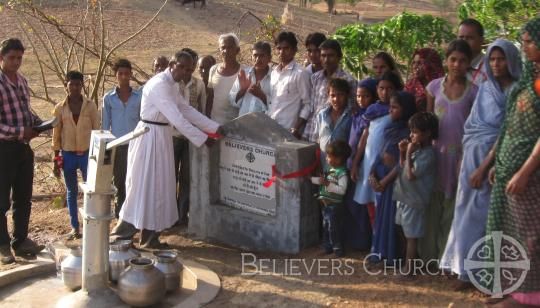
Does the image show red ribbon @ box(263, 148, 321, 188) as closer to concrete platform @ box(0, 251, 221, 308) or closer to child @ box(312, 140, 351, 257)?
child @ box(312, 140, 351, 257)

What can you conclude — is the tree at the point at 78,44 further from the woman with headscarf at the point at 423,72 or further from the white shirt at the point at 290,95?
the woman with headscarf at the point at 423,72

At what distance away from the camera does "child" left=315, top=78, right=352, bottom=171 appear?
529 centimetres

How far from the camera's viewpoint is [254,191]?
580cm

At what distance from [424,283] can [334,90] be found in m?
1.60

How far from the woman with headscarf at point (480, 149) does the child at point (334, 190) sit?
1.01 m

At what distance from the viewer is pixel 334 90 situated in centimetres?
529

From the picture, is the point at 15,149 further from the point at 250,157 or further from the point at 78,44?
the point at 78,44

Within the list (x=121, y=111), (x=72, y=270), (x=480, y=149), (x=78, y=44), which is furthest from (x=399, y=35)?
(x=78, y=44)

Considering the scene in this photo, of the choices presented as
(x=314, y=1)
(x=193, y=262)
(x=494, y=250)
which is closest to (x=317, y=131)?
(x=193, y=262)

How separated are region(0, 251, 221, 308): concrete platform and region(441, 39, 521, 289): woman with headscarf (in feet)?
5.66

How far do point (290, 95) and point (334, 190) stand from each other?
100 centimetres

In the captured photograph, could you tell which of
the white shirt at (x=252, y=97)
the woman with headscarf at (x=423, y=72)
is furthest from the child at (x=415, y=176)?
the white shirt at (x=252, y=97)

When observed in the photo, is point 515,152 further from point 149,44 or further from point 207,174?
point 149,44

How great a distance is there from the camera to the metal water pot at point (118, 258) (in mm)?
4902
